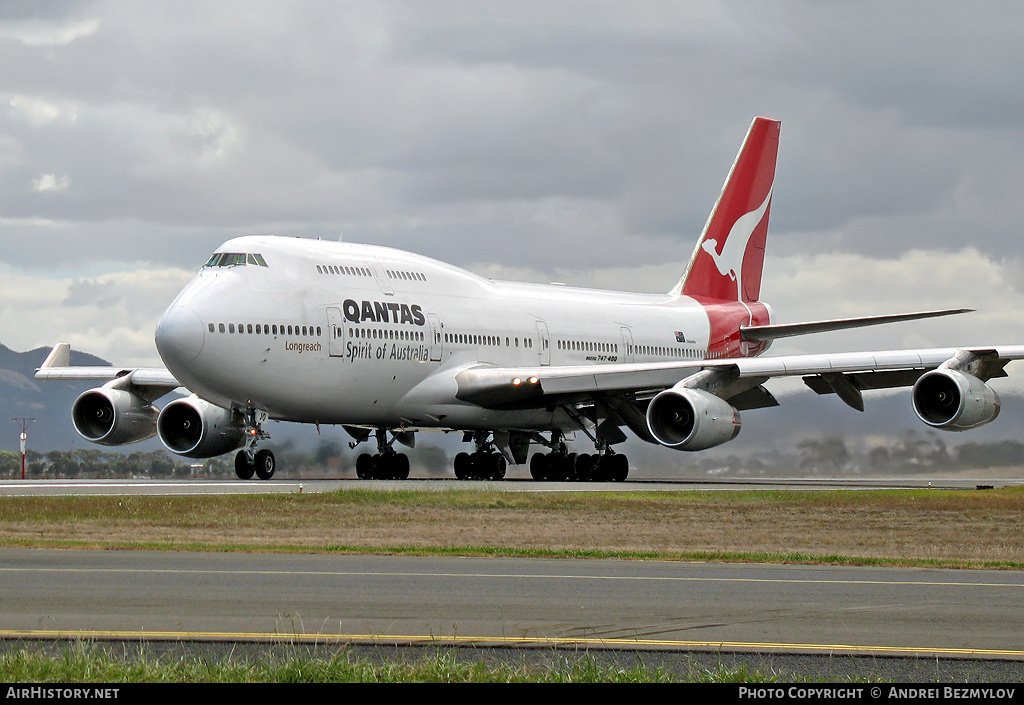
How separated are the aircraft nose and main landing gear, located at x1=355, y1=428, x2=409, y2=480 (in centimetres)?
825

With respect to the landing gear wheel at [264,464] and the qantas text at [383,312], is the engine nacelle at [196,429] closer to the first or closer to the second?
the landing gear wheel at [264,464]

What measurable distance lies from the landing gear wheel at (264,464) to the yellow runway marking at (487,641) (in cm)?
2513

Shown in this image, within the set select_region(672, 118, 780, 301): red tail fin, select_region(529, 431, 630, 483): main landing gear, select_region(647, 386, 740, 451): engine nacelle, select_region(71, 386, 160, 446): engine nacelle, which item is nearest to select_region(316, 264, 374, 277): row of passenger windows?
select_region(71, 386, 160, 446): engine nacelle

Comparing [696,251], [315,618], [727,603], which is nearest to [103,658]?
[315,618]

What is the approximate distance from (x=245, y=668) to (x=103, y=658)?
3.19 ft

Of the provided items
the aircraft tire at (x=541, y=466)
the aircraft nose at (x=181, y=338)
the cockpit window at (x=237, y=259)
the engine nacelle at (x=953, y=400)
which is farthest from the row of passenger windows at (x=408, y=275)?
the engine nacelle at (x=953, y=400)

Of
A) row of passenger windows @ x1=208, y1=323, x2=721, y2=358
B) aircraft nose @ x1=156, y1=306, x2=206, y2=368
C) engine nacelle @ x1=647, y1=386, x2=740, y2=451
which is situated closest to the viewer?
aircraft nose @ x1=156, y1=306, x2=206, y2=368

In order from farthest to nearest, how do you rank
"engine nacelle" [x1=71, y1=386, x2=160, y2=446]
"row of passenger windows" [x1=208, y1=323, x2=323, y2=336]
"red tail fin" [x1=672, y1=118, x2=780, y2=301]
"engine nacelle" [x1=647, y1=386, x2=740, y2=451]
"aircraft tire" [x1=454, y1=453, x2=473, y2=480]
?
"red tail fin" [x1=672, y1=118, x2=780, y2=301] → "aircraft tire" [x1=454, y1=453, x2=473, y2=480] → "engine nacelle" [x1=71, y1=386, x2=160, y2=446] → "engine nacelle" [x1=647, y1=386, x2=740, y2=451] → "row of passenger windows" [x1=208, y1=323, x2=323, y2=336]

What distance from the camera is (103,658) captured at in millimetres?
8492

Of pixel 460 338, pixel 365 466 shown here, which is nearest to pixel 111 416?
pixel 365 466

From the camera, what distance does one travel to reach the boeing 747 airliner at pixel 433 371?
3328 cm

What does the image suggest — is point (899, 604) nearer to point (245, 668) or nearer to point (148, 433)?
point (245, 668)

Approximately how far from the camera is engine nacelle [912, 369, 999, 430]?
33094 millimetres

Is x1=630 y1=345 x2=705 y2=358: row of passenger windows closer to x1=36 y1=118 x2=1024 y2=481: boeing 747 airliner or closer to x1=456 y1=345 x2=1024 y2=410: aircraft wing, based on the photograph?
x1=36 y1=118 x2=1024 y2=481: boeing 747 airliner
